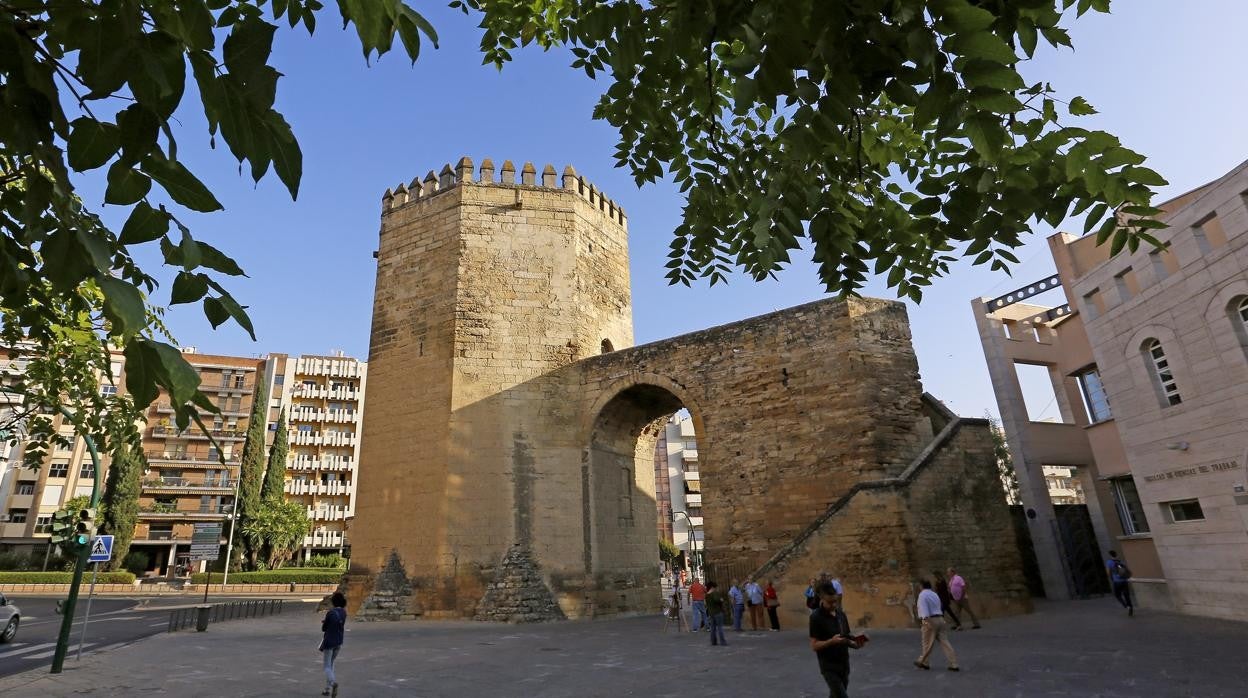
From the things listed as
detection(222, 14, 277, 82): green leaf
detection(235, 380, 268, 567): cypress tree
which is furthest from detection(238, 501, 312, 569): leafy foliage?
detection(222, 14, 277, 82): green leaf

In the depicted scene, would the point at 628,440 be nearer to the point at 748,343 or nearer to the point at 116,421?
the point at 748,343

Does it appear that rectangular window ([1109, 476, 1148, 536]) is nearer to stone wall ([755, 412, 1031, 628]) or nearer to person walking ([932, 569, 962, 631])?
stone wall ([755, 412, 1031, 628])

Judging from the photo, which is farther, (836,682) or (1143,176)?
(836,682)

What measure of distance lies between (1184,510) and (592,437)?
1177cm

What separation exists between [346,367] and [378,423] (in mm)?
40603

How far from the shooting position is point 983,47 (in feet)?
6.25

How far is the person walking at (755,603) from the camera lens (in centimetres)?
1215

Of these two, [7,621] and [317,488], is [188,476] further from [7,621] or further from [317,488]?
[7,621]

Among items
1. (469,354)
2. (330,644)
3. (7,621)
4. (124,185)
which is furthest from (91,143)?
(7,621)

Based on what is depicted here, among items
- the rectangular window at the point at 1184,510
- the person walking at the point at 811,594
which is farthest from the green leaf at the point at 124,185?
the rectangular window at the point at 1184,510

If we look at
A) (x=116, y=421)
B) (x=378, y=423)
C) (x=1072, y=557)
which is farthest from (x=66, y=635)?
(x=1072, y=557)

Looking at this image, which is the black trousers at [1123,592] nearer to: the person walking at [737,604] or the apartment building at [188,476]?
the person walking at [737,604]

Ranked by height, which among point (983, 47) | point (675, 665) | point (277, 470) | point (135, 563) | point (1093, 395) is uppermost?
point (277, 470)

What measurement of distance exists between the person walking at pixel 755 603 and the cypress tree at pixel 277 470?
37.7 meters
